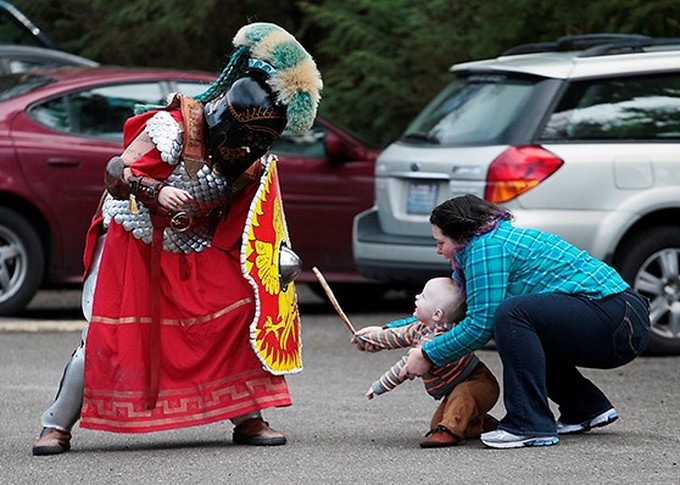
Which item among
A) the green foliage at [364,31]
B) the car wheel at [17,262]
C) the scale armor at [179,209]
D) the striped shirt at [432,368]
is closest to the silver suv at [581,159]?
the green foliage at [364,31]

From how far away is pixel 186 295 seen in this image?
6.77 metres

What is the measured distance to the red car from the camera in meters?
11.3

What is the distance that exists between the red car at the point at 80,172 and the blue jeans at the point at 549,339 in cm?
485

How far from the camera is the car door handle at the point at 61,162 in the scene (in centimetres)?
1132

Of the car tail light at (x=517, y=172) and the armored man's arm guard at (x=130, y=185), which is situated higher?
the armored man's arm guard at (x=130, y=185)

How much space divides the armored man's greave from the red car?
14.8ft

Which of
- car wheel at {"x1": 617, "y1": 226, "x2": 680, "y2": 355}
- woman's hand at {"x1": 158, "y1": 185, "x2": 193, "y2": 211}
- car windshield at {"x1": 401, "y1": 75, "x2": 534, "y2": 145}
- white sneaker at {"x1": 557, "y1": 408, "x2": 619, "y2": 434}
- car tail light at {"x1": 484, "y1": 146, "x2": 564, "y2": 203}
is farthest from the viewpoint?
car windshield at {"x1": 401, "y1": 75, "x2": 534, "y2": 145}

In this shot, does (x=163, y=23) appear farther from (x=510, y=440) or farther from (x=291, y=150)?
(x=510, y=440)

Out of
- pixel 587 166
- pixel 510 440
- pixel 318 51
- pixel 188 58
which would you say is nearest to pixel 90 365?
pixel 510 440

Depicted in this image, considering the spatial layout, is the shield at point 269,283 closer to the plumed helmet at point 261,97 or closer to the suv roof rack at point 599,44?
the plumed helmet at point 261,97

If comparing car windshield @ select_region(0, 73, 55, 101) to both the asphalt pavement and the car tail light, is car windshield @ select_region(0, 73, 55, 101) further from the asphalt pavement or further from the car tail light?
the car tail light

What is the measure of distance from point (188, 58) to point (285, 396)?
426 inches

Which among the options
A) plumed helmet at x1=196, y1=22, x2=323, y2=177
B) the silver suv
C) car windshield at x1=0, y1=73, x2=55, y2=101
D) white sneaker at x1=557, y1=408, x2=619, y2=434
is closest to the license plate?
the silver suv

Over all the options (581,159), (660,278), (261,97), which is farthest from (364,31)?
(261,97)
